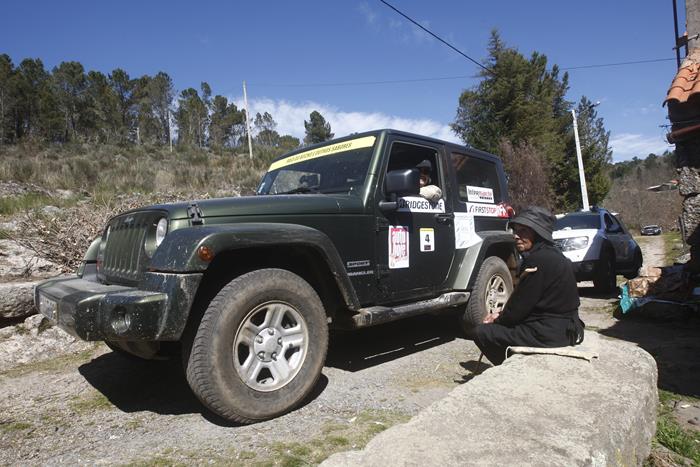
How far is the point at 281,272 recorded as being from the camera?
2834mm

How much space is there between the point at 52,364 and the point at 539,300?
4380mm

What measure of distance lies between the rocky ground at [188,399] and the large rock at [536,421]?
0.63m

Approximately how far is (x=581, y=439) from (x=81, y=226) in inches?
236

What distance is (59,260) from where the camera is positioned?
5.55 meters

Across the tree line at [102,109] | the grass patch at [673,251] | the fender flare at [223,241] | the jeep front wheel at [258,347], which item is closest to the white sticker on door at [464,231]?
the fender flare at [223,241]

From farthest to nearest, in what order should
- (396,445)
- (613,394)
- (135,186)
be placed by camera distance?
(135,186) → (613,394) → (396,445)

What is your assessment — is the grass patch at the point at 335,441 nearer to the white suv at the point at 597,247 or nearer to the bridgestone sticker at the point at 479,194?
the bridgestone sticker at the point at 479,194

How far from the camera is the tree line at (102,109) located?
99.3ft

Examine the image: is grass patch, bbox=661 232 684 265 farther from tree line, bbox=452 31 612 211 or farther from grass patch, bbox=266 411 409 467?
grass patch, bbox=266 411 409 467

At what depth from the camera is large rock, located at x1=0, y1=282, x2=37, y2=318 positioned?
4.40m

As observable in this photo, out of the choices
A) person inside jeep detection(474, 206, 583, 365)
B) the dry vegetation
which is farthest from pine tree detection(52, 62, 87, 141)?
person inside jeep detection(474, 206, 583, 365)

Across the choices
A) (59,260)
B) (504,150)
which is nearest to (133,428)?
(59,260)

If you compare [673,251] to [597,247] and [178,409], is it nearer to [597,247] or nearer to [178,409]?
[597,247]

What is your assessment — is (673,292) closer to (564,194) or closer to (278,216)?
Result: (278,216)
